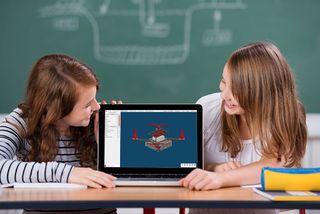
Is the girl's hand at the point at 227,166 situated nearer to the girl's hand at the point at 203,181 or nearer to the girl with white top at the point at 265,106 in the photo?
the girl with white top at the point at 265,106

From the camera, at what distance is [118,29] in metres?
3.23

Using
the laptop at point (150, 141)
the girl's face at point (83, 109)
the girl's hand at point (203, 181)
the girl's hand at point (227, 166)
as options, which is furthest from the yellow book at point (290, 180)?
the girl's face at point (83, 109)

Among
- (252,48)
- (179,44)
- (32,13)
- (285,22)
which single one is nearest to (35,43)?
(32,13)

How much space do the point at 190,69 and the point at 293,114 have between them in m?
1.37

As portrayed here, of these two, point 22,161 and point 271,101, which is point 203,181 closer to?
point 271,101

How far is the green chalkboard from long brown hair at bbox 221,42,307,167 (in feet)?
4.26

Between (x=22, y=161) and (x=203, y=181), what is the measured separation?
58cm

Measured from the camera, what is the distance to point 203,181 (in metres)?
1.68

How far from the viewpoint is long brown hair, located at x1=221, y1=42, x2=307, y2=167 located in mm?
1890

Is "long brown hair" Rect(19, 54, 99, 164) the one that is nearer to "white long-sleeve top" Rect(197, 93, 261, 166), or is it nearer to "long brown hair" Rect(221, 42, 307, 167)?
"white long-sleeve top" Rect(197, 93, 261, 166)

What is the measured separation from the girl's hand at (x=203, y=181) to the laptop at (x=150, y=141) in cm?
21

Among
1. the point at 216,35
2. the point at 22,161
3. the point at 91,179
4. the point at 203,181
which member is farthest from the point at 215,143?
the point at 216,35

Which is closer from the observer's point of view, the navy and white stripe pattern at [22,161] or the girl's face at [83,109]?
the navy and white stripe pattern at [22,161]

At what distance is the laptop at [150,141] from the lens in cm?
194
